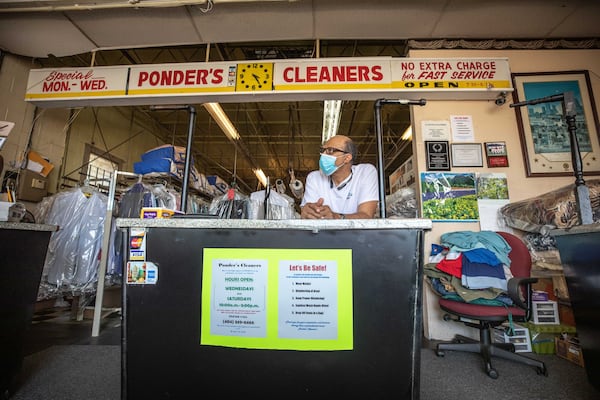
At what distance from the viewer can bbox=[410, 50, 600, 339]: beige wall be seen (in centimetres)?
279

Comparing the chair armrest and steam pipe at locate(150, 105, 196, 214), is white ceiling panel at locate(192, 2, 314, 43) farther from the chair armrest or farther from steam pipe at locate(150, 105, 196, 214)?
the chair armrest

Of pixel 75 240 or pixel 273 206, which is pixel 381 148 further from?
pixel 75 240

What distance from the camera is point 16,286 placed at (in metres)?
1.45

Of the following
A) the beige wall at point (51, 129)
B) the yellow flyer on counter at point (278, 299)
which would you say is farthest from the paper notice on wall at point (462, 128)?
the beige wall at point (51, 129)

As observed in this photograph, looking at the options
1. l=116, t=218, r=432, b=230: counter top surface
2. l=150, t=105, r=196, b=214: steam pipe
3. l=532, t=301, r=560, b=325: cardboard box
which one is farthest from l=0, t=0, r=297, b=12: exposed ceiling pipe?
l=532, t=301, r=560, b=325: cardboard box

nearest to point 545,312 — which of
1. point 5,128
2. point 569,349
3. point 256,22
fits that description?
point 569,349

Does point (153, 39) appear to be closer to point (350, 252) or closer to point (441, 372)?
point (350, 252)

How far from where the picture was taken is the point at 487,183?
284 centimetres

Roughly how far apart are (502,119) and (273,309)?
10.9 ft

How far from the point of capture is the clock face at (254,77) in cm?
296

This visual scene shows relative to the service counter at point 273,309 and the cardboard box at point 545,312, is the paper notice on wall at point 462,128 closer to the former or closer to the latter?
the cardboard box at point 545,312

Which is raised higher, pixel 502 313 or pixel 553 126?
pixel 553 126

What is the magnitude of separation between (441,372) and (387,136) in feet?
20.6

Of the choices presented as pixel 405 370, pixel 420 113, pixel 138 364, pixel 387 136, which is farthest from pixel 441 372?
pixel 387 136
